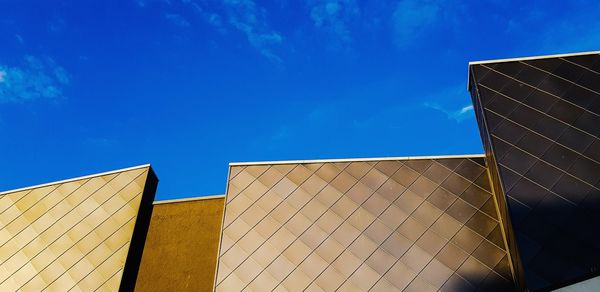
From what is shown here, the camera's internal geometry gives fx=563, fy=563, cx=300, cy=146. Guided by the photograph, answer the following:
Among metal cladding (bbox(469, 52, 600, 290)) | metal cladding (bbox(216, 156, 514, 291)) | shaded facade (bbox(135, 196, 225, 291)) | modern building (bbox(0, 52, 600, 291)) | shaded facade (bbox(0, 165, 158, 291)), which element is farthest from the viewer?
shaded facade (bbox(135, 196, 225, 291))

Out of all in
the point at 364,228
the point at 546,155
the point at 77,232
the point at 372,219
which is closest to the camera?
the point at 546,155

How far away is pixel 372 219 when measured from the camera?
2034 cm

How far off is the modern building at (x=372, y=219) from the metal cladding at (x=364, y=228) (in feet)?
0.15

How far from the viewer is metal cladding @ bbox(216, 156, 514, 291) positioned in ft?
61.0

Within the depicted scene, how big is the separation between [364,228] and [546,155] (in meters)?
6.58

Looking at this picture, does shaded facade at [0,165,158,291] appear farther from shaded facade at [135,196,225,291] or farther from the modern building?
shaded facade at [135,196,225,291]

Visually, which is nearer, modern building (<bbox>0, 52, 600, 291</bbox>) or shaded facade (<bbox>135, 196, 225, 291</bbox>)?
modern building (<bbox>0, 52, 600, 291</bbox>)

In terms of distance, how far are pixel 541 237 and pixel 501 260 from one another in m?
2.26

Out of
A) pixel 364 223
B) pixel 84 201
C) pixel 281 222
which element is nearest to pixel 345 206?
pixel 364 223

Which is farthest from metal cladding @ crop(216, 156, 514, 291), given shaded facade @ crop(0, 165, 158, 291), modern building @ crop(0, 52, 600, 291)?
shaded facade @ crop(0, 165, 158, 291)

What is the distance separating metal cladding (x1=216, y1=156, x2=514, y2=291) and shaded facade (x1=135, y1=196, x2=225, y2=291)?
147cm

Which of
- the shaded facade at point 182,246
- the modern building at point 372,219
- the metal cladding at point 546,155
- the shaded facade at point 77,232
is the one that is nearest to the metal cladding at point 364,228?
the modern building at point 372,219

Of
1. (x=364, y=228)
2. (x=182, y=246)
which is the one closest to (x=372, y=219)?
(x=364, y=228)

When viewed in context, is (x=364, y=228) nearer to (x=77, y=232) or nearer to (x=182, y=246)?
(x=182, y=246)
